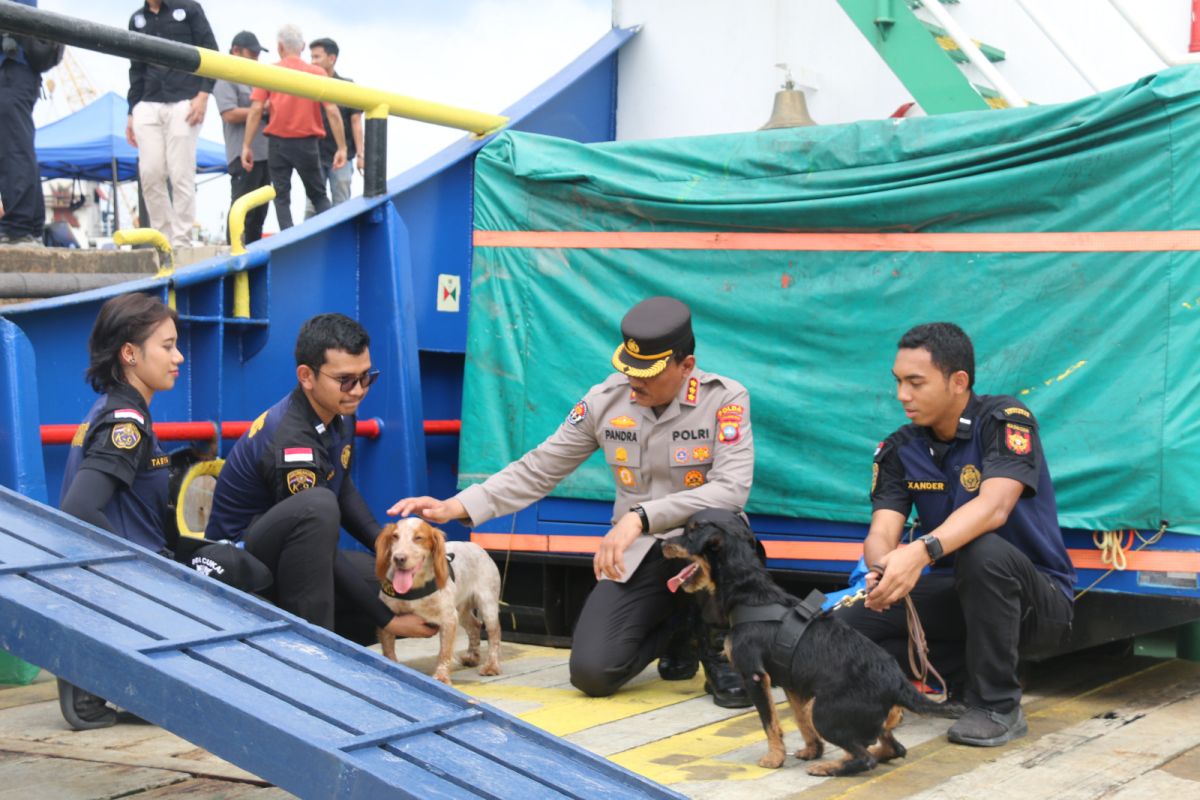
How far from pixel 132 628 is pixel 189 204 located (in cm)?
529

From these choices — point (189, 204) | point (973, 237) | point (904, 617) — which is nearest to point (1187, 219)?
point (973, 237)

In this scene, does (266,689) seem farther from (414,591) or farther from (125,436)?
(414,591)

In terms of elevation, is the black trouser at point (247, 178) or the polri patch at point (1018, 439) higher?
the black trouser at point (247, 178)

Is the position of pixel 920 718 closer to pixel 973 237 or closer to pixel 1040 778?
pixel 1040 778

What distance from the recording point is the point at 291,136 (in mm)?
8070

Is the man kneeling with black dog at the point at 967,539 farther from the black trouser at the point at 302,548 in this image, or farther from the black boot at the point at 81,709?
the black boot at the point at 81,709

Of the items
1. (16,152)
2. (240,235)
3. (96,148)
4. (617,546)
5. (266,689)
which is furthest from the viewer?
(96,148)

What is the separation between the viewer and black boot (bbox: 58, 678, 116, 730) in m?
4.05

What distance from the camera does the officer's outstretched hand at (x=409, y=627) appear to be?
4.66m

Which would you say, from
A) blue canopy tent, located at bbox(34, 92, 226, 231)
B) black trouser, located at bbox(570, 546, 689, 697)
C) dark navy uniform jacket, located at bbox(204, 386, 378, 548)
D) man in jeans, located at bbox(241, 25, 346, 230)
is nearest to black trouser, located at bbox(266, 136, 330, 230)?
man in jeans, located at bbox(241, 25, 346, 230)

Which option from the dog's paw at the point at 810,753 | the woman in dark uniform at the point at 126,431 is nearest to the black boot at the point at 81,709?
the woman in dark uniform at the point at 126,431

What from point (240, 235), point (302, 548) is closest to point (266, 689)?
point (302, 548)

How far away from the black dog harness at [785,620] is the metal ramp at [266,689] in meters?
0.90

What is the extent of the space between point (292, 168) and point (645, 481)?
433cm
